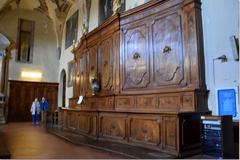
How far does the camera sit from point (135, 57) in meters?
5.89

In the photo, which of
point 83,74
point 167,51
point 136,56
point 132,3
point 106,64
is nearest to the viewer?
point 167,51

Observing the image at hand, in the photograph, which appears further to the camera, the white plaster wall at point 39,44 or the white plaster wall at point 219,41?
the white plaster wall at point 39,44

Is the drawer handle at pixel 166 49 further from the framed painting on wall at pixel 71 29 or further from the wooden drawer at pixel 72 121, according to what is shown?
the framed painting on wall at pixel 71 29

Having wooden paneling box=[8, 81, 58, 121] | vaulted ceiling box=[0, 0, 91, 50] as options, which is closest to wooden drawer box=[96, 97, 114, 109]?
vaulted ceiling box=[0, 0, 91, 50]

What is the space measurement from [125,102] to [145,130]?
1.45 meters

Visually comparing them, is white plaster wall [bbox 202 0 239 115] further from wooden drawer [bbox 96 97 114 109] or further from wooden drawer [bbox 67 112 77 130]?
wooden drawer [bbox 67 112 77 130]

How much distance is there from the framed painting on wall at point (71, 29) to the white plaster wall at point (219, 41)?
8.44 metres

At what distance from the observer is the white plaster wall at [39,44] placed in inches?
526

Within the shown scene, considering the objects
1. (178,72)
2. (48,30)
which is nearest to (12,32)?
(48,30)

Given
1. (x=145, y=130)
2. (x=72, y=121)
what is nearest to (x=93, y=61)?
(x=72, y=121)

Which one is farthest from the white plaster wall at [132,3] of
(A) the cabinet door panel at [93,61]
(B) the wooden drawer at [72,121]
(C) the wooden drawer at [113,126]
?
(B) the wooden drawer at [72,121]

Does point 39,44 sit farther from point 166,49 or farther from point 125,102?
point 166,49

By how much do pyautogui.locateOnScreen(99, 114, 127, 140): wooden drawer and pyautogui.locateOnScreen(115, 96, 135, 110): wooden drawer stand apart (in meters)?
0.52

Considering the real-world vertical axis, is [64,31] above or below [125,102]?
above
